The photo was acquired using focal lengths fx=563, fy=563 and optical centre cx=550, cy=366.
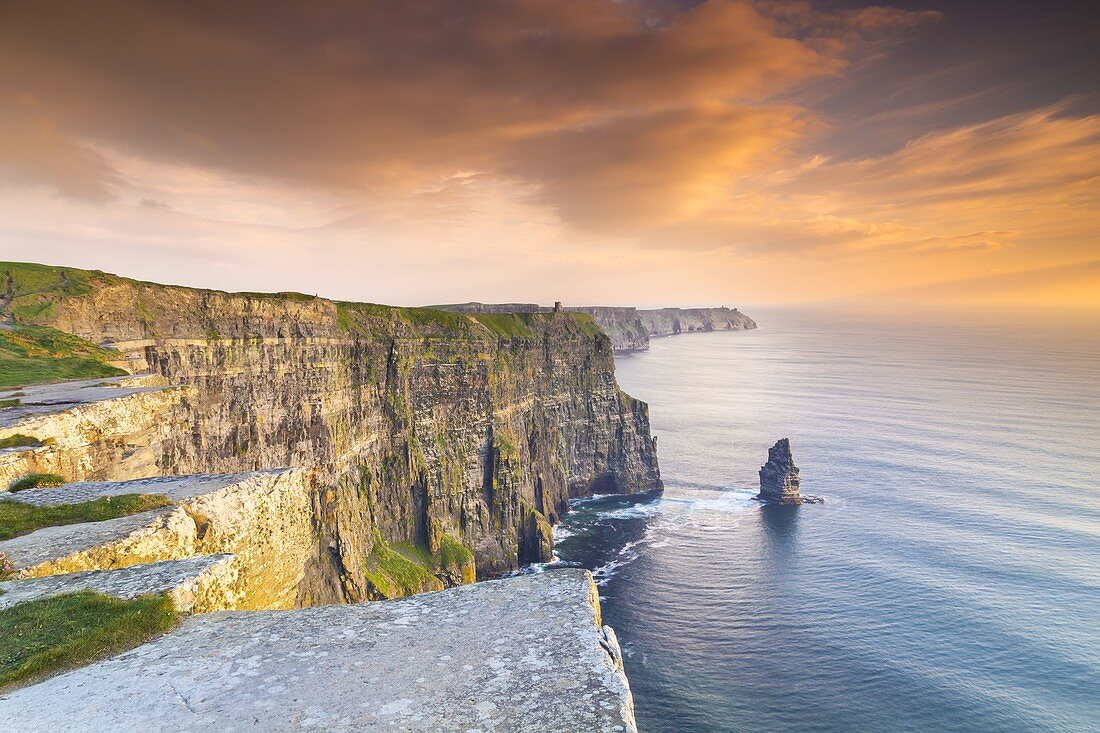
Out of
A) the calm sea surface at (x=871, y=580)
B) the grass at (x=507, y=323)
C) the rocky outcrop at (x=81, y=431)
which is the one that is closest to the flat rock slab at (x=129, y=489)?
the rocky outcrop at (x=81, y=431)

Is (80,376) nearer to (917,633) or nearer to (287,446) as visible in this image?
(287,446)

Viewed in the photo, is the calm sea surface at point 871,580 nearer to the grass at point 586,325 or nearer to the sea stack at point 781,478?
the sea stack at point 781,478

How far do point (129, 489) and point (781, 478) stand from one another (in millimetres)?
87282

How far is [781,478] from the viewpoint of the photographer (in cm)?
8631

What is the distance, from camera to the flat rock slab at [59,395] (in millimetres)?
16641

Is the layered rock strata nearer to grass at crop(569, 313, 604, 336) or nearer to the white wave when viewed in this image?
the white wave

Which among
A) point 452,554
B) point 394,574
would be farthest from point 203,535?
point 452,554

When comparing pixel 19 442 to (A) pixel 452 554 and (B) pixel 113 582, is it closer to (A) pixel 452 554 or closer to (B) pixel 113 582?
(B) pixel 113 582

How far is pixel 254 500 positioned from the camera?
40.9ft

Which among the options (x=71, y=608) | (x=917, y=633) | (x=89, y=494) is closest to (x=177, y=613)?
(x=71, y=608)

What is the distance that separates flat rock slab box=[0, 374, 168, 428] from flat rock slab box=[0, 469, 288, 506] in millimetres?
3876

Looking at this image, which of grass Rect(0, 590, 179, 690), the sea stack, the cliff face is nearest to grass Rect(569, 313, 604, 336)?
the cliff face

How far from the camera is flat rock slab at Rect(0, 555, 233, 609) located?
8.69 m

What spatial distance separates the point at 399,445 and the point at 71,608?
185 ft
